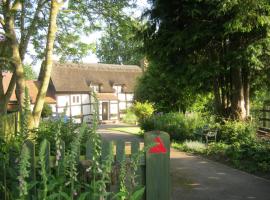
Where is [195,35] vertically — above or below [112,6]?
below

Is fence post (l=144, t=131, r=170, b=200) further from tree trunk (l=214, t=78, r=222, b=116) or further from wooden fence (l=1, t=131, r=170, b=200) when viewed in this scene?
tree trunk (l=214, t=78, r=222, b=116)

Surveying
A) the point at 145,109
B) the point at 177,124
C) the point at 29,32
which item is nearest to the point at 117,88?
the point at 145,109

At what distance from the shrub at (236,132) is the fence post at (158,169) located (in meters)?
10.8

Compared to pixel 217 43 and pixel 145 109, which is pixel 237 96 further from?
pixel 145 109

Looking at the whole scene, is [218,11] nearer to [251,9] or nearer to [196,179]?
[251,9]

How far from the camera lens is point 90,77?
4769 centimetres

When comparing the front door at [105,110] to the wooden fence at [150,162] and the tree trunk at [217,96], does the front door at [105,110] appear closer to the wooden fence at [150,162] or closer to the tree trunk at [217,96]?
the tree trunk at [217,96]

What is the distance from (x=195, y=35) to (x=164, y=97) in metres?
12.9

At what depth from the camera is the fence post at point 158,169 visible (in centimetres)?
425

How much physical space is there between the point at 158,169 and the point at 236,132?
11.4m

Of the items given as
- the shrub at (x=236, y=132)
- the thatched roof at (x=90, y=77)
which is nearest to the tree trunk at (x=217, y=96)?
the shrub at (x=236, y=132)

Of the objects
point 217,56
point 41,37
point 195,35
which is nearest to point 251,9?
point 195,35

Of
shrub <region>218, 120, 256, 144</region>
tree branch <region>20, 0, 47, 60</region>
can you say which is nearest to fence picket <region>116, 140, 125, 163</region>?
tree branch <region>20, 0, 47, 60</region>

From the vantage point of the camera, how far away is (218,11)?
1293 cm
